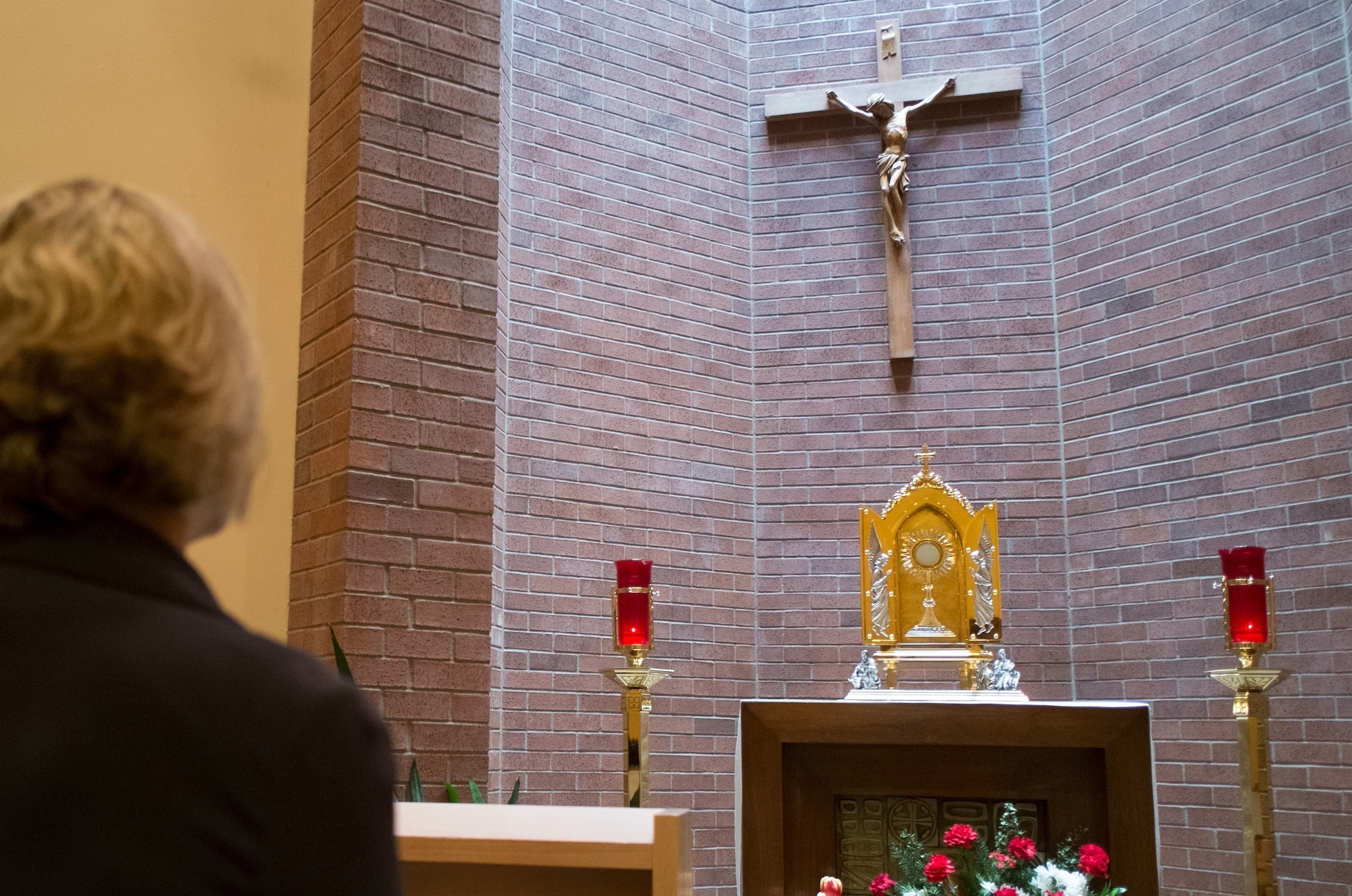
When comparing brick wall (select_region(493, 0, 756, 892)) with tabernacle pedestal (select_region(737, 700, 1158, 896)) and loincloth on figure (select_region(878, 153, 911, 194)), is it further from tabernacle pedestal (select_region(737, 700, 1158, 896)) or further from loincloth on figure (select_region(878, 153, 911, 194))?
tabernacle pedestal (select_region(737, 700, 1158, 896))

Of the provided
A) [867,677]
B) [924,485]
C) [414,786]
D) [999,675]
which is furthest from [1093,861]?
[414,786]

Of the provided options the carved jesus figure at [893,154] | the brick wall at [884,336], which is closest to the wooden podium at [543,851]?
the brick wall at [884,336]

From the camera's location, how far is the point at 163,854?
0.67 metres

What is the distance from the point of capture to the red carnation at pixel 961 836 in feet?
11.5

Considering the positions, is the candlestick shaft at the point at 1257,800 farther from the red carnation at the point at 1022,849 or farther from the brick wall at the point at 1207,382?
the brick wall at the point at 1207,382

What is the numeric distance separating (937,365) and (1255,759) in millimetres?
2697

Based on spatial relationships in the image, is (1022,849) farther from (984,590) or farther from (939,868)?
(984,590)

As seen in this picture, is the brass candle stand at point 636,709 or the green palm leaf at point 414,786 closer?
the green palm leaf at point 414,786

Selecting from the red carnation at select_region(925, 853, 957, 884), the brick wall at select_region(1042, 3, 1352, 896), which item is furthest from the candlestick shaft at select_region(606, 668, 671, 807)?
the brick wall at select_region(1042, 3, 1352, 896)

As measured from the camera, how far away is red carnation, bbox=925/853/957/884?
339 centimetres

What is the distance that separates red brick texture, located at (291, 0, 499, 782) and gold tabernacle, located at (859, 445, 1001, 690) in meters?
1.76

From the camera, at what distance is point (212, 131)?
3.21 metres

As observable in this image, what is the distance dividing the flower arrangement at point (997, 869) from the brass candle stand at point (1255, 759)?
1.12 feet

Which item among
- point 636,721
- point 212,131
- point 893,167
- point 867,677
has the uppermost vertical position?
point 893,167
